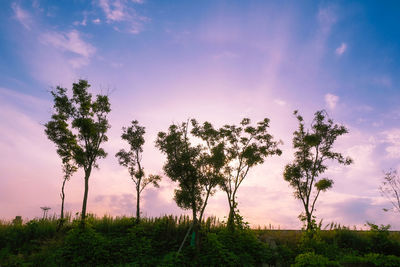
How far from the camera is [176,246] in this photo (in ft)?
57.9

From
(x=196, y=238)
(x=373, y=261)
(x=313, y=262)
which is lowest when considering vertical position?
(x=373, y=261)

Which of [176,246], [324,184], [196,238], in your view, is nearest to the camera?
[196,238]

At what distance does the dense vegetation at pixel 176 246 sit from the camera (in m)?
15.5

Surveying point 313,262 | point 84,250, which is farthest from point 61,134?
point 313,262

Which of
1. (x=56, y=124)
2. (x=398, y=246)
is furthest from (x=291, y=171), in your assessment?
(x=56, y=124)

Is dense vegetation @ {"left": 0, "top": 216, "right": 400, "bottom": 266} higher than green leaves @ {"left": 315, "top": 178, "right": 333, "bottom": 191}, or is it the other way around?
green leaves @ {"left": 315, "top": 178, "right": 333, "bottom": 191}

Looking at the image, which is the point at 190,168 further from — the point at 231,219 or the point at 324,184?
the point at 324,184

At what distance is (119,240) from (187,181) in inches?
224

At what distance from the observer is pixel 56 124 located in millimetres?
22578

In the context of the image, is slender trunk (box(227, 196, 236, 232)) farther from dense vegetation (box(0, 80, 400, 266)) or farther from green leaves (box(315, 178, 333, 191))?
green leaves (box(315, 178, 333, 191))

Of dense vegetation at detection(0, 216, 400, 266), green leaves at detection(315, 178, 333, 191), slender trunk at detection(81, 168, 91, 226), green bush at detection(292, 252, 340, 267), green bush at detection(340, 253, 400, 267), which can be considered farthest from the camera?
green leaves at detection(315, 178, 333, 191)

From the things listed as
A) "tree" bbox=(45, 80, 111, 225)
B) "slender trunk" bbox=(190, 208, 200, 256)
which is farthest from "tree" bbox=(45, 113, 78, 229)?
"slender trunk" bbox=(190, 208, 200, 256)

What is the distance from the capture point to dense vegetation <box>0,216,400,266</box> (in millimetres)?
15469

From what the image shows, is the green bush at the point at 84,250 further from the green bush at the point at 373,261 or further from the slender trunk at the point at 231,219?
the green bush at the point at 373,261
